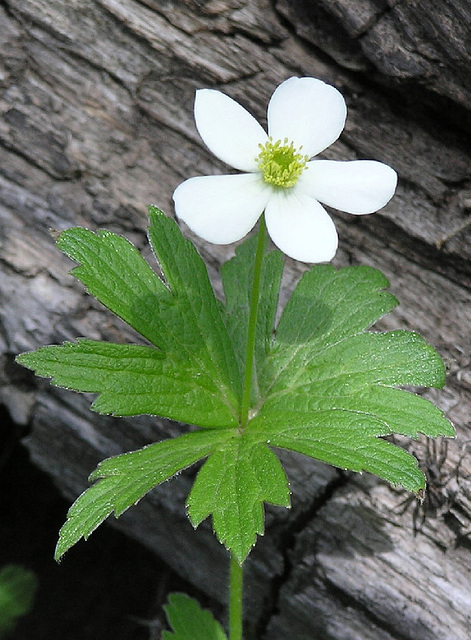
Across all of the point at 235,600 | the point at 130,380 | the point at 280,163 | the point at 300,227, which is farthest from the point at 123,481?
the point at 280,163

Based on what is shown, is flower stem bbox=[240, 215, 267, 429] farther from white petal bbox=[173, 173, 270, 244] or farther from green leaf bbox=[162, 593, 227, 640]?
green leaf bbox=[162, 593, 227, 640]

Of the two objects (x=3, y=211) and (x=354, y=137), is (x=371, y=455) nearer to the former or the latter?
(x=354, y=137)

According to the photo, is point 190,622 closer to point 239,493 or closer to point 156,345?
point 239,493

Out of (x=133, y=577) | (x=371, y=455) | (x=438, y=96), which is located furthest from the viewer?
(x=133, y=577)

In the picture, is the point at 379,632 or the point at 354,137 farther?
the point at 354,137

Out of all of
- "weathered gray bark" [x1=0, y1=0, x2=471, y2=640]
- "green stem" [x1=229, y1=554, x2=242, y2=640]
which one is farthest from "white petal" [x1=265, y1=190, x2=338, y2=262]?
"green stem" [x1=229, y1=554, x2=242, y2=640]

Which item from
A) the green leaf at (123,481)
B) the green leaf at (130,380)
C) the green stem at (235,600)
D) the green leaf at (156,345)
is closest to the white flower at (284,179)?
the green leaf at (156,345)

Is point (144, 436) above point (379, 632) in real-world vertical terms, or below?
below

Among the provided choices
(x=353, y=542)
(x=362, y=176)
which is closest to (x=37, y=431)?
(x=353, y=542)
